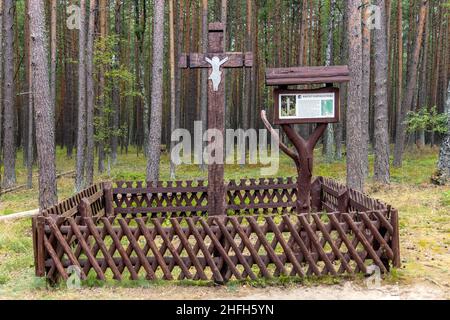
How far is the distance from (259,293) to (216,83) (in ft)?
12.4

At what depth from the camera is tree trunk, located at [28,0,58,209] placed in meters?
9.55

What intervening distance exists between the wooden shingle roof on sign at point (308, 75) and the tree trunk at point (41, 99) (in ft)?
18.1

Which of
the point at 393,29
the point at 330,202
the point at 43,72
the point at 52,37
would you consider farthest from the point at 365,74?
the point at 393,29

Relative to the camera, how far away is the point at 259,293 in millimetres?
5812

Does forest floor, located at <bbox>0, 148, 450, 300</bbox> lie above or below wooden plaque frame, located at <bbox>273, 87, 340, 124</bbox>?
below

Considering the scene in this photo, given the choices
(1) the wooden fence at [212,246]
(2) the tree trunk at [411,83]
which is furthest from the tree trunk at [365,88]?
(1) the wooden fence at [212,246]

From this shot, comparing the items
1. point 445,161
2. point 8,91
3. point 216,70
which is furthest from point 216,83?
point 8,91

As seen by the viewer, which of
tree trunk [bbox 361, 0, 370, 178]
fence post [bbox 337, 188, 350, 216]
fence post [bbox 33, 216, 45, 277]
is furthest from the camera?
tree trunk [bbox 361, 0, 370, 178]

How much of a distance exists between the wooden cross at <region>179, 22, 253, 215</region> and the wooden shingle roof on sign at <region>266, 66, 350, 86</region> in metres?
0.70

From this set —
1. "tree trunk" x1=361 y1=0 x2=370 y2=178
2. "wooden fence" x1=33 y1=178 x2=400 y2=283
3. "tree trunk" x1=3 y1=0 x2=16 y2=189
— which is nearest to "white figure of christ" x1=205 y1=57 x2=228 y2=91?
"wooden fence" x1=33 y1=178 x2=400 y2=283

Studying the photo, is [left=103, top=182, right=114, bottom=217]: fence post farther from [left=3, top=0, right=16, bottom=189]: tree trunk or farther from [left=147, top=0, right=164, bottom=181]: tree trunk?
[left=3, top=0, right=16, bottom=189]: tree trunk

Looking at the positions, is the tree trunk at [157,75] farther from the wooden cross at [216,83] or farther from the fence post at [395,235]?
the fence post at [395,235]

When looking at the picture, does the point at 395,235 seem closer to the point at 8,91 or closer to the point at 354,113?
the point at 354,113
